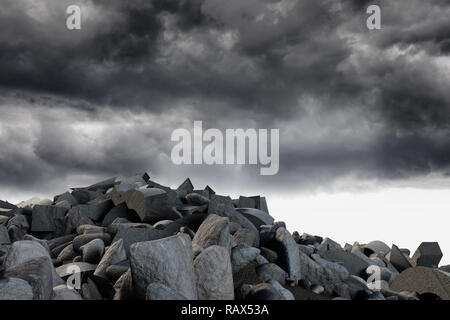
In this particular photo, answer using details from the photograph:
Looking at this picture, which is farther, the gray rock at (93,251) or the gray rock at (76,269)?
the gray rock at (93,251)

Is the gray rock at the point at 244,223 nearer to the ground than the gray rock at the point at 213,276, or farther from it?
farther from it

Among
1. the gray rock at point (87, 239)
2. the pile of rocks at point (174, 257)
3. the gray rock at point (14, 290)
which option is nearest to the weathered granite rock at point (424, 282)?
the pile of rocks at point (174, 257)

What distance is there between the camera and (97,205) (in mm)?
7605

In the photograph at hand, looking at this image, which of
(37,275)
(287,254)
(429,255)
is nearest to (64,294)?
(37,275)

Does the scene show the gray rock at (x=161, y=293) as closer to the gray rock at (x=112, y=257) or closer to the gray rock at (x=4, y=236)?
the gray rock at (x=112, y=257)

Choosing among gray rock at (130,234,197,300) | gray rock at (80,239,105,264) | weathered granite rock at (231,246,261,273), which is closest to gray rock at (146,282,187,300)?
gray rock at (130,234,197,300)

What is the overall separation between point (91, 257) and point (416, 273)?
4.74 meters

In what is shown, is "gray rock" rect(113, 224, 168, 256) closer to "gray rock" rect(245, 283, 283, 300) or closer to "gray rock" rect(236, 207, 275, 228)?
"gray rock" rect(245, 283, 283, 300)

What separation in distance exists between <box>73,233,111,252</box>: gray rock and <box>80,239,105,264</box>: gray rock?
32 cm

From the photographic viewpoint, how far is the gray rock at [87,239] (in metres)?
5.83

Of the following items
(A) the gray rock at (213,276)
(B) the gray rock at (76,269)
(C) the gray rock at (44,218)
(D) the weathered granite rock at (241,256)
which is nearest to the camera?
(A) the gray rock at (213,276)

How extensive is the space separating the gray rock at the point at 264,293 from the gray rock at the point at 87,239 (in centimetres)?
256

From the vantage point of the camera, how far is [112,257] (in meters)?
4.97

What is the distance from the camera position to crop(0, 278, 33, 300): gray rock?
3.18 meters
